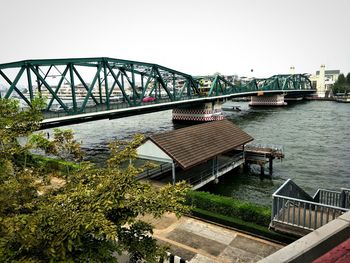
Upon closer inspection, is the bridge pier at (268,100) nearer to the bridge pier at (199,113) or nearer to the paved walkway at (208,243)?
the bridge pier at (199,113)

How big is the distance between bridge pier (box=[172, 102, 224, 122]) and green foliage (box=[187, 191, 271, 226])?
62.0 m

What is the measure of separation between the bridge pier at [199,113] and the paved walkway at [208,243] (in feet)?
210

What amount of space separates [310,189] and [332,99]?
4998 inches

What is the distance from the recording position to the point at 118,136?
60969 mm

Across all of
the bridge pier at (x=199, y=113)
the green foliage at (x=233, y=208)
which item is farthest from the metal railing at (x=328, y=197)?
the bridge pier at (x=199, y=113)

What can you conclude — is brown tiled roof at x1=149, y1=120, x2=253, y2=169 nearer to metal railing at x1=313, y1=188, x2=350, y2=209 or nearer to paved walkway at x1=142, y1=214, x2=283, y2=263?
paved walkway at x1=142, y1=214, x2=283, y2=263

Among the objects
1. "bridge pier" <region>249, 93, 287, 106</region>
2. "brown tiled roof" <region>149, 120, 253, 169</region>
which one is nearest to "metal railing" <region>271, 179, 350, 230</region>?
"brown tiled roof" <region>149, 120, 253, 169</region>

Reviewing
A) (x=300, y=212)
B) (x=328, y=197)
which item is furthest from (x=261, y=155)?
(x=300, y=212)

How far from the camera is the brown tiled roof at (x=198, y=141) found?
22859 mm

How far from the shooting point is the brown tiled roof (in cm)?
2286

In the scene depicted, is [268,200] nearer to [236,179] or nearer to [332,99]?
[236,179]

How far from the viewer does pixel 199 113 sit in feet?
266

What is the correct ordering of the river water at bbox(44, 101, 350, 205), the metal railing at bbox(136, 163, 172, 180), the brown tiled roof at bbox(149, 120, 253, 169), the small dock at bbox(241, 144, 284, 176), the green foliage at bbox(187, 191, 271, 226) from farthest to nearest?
the small dock at bbox(241, 144, 284, 176) → the river water at bbox(44, 101, 350, 205) → the metal railing at bbox(136, 163, 172, 180) → the brown tiled roof at bbox(149, 120, 253, 169) → the green foliage at bbox(187, 191, 271, 226)

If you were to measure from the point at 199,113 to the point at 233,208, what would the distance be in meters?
65.0
